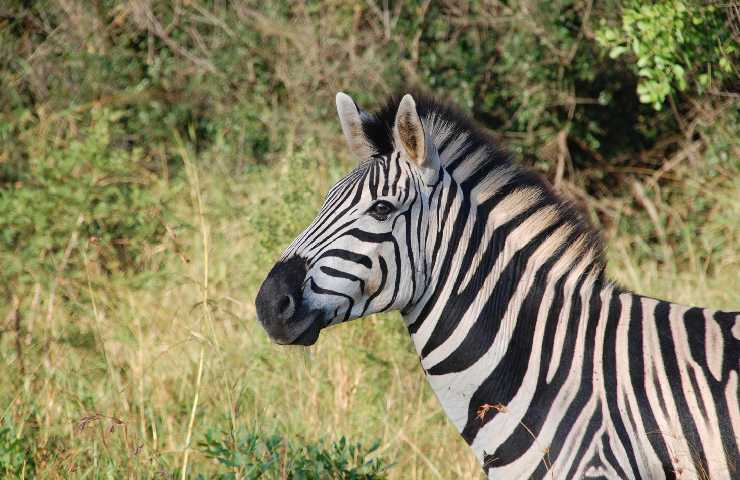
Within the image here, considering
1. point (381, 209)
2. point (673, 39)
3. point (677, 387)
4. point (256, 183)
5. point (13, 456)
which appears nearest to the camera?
point (677, 387)

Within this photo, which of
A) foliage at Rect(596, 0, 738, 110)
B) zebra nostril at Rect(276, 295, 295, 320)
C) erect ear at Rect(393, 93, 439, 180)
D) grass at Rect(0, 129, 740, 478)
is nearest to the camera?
zebra nostril at Rect(276, 295, 295, 320)

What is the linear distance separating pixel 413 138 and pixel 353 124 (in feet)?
1.19

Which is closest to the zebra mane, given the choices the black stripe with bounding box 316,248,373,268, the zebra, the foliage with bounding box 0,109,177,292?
the zebra

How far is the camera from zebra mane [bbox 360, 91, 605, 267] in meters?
3.61

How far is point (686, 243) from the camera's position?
8.99m

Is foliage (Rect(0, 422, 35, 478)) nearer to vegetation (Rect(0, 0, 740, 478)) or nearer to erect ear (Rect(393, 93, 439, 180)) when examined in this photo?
vegetation (Rect(0, 0, 740, 478))

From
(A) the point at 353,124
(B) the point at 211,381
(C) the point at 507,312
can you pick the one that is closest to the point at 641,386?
(C) the point at 507,312

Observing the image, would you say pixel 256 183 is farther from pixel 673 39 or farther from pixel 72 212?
pixel 673 39

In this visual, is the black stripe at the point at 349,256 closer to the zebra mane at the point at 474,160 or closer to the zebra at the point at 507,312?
the zebra at the point at 507,312

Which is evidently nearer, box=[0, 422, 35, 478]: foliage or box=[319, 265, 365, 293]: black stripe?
box=[319, 265, 365, 293]: black stripe

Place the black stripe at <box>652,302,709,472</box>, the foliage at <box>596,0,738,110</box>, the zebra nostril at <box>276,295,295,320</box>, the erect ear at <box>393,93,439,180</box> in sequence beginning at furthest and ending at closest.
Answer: the foliage at <box>596,0,738,110</box> → the erect ear at <box>393,93,439,180</box> → the zebra nostril at <box>276,295,295,320</box> → the black stripe at <box>652,302,709,472</box>

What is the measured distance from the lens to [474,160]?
367cm

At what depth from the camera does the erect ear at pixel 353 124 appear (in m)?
3.71

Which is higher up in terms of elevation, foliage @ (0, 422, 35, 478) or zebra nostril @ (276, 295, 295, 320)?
zebra nostril @ (276, 295, 295, 320)
